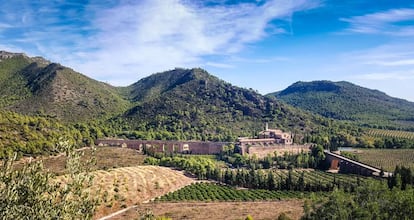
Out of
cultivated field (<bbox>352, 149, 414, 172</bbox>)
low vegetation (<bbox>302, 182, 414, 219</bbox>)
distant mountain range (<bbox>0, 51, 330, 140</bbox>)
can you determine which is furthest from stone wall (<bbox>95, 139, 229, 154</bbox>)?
low vegetation (<bbox>302, 182, 414, 219</bbox>)

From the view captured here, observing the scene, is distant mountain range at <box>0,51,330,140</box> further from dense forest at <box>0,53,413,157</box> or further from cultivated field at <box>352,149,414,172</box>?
cultivated field at <box>352,149,414,172</box>

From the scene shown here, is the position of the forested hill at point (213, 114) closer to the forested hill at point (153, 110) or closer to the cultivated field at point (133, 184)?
the forested hill at point (153, 110)

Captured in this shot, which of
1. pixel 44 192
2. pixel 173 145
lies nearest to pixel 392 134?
pixel 173 145

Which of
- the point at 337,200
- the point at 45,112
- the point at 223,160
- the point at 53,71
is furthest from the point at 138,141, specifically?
the point at 337,200

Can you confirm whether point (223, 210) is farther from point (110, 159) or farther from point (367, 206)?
point (110, 159)

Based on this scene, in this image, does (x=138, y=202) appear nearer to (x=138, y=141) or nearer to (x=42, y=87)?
(x=138, y=141)
